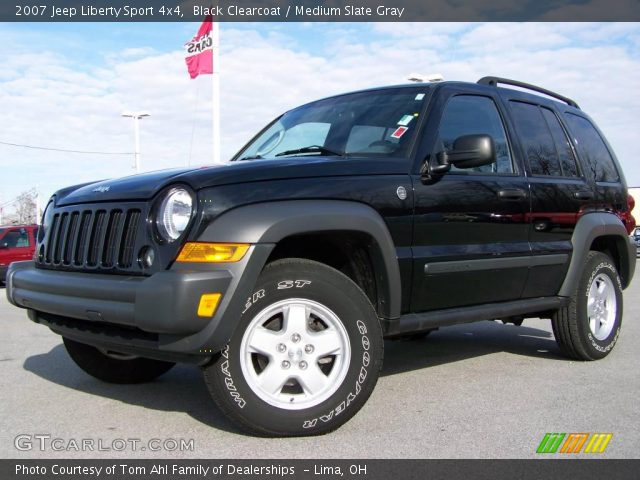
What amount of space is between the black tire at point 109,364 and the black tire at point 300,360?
1.48 m

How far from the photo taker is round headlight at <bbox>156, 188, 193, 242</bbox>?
10.7 ft

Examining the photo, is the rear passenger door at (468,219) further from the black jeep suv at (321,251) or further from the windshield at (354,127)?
the windshield at (354,127)

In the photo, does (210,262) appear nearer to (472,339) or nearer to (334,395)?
(334,395)

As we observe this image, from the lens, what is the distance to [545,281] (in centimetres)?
498

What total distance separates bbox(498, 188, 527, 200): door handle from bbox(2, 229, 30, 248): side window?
14.8 meters

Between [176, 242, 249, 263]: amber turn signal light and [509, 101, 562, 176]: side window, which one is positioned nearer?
[176, 242, 249, 263]: amber turn signal light

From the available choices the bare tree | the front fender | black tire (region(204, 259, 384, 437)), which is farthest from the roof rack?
the bare tree

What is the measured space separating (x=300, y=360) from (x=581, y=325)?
9.41 ft

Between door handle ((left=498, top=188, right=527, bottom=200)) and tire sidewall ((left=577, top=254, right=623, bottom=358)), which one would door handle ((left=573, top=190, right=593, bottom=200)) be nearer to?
tire sidewall ((left=577, top=254, right=623, bottom=358))

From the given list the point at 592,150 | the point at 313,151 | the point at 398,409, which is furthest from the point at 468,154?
the point at 592,150

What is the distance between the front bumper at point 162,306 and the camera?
3.04 meters

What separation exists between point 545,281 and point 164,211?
300 cm

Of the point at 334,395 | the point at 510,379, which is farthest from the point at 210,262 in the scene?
the point at 510,379
